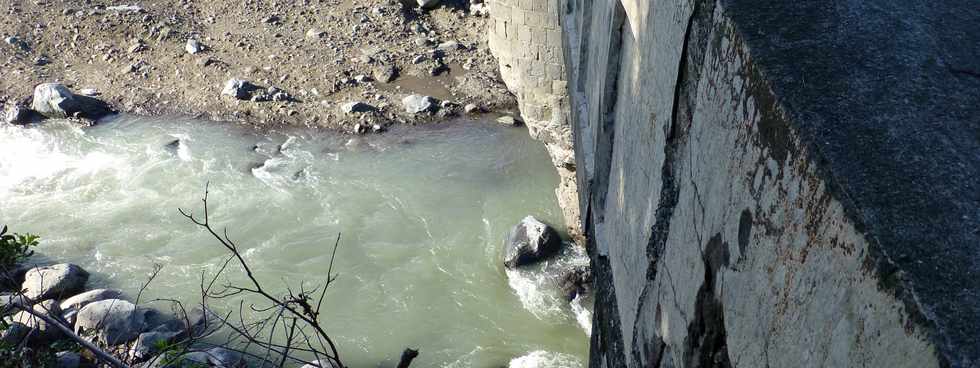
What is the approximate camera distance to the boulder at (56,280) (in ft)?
20.1

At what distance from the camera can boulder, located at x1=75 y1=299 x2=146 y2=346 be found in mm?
5586

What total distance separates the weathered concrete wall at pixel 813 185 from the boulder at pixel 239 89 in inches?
301

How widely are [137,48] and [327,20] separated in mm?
2209

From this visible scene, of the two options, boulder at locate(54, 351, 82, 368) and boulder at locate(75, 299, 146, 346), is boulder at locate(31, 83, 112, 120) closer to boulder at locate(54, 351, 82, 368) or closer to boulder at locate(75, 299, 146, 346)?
boulder at locate(75, 299, 146, 346)

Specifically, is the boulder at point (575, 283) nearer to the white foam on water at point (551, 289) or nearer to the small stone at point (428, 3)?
the white foam on water at point (551, 289)

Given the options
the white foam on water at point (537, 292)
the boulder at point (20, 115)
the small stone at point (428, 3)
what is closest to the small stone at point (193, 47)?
the boulder at point (20, 115)

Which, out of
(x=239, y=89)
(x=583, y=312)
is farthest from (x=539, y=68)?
(x=239, y=89)

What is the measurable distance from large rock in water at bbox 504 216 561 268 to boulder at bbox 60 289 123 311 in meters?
2.99

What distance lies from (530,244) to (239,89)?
4.08 metres

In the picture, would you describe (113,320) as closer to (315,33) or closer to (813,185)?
(315,33)

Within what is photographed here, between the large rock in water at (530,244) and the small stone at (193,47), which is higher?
the small stone at (193,47)

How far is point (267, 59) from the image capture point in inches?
373

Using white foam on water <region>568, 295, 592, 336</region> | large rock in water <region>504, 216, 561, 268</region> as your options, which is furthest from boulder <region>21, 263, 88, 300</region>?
white foam on water <region>568, 295, 592, 336</region>

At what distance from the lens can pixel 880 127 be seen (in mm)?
1013
